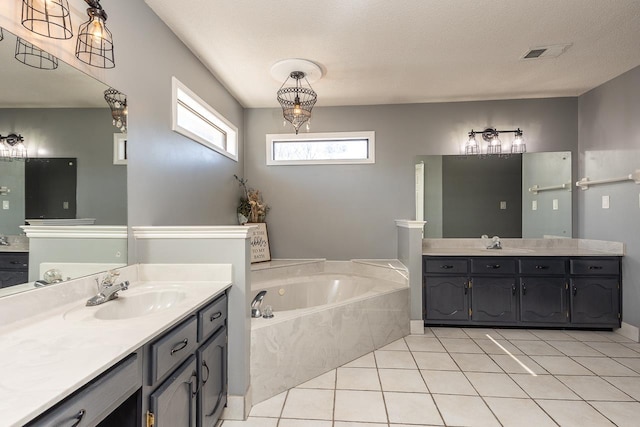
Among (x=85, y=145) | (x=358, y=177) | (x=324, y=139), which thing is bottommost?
(x=85, y=145)

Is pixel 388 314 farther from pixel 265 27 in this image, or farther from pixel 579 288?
pixel 265 27

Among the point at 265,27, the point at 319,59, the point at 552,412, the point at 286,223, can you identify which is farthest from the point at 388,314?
the point at 265,27

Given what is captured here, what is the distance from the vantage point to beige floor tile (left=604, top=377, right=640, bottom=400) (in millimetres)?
2155

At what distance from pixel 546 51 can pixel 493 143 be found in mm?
1281

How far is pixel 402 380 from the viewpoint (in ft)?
7.66

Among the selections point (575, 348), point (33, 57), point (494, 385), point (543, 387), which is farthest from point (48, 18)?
point (575, 348)

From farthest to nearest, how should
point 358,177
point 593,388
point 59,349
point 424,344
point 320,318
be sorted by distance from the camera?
1. point 358,177
2. point 424,344
3. point 320,318
4. point 593,388
5. point 59,349

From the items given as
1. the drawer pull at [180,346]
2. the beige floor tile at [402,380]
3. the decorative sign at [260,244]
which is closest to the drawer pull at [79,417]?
the drawer pull at [180,346]

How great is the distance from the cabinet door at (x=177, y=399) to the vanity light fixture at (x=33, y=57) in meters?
1.40

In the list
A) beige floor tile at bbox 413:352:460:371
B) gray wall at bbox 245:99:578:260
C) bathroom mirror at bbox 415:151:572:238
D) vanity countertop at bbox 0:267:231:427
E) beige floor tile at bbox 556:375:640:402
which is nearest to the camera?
vanity countertop at bbox 0:267:231:427

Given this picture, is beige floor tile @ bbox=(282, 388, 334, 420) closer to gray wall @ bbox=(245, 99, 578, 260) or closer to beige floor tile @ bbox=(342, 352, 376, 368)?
beige floor tile @ bbox=(342, 352, 376, 368)

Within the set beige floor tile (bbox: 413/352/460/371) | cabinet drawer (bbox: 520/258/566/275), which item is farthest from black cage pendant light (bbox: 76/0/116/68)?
cabinet drawer (bbox: 520/258/566/275)

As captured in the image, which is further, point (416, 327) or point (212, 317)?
point (416, 327)

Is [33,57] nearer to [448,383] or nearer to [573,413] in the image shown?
[448,383]
